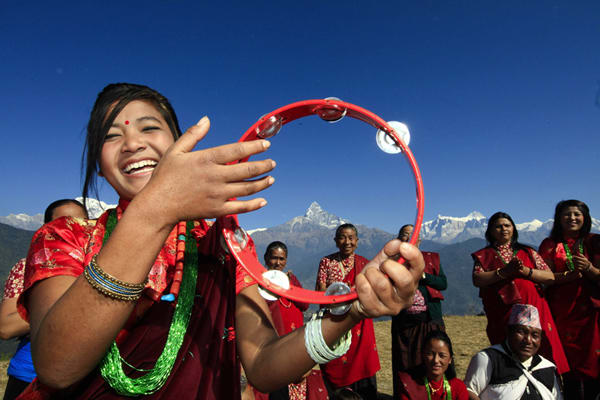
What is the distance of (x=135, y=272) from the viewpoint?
1120 mm

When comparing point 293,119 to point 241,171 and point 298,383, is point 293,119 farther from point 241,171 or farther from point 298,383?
point 298,383

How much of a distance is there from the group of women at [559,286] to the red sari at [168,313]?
4722 millimetres

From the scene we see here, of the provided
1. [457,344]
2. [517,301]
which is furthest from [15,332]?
[457,344]

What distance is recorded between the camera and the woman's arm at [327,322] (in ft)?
4.70

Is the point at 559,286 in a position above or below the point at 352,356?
above

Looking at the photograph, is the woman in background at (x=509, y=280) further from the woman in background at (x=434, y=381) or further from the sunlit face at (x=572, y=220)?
the woman in background at (x=434, y=381)

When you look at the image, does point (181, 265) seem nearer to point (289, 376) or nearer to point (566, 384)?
point (289, 376)

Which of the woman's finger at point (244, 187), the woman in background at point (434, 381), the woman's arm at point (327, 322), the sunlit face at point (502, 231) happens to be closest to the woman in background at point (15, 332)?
the woman's arm at point (327, 322)

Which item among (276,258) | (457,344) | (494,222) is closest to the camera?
(494,222)

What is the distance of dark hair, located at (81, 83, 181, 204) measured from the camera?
182cm

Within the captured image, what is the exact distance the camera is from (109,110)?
1.86 metres

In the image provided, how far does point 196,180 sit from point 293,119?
41.9 inches

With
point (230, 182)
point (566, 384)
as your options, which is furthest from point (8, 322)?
point (566, 384)

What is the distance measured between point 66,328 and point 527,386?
5.42m
